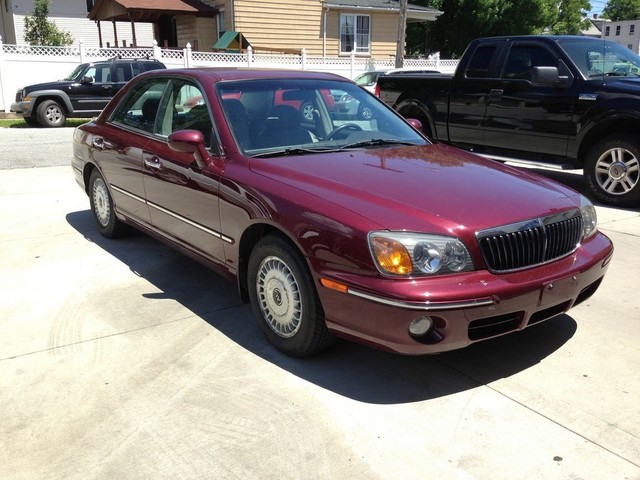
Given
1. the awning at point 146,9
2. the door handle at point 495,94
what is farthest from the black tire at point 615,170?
the awning at point 146,9

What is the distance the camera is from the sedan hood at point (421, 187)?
3144 millimetres

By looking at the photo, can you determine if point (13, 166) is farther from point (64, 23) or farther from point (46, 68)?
point (64, 23)

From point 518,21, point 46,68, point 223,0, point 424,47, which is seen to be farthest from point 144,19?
point 518,21

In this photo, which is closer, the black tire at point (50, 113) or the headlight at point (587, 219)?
the headlight at point (587, 219)

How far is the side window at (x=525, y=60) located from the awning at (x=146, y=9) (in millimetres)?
17468

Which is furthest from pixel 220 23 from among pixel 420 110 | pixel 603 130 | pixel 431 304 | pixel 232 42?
pixel 431 304

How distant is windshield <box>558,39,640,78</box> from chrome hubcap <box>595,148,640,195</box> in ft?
3.49

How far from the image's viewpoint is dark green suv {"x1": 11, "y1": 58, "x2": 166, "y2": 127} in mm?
15992

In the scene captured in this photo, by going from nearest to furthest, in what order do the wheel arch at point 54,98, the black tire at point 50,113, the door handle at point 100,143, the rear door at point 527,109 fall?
the door handle at point 100,143
the rear door at point 527,109
the wheel arch at point 54,98
the black tire at point 50,113

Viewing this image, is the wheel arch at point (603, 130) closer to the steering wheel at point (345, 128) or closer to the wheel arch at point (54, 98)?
the steering wheel at point (345, 128)

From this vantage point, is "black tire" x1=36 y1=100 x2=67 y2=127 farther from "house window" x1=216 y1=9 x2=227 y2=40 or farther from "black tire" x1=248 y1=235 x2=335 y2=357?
"black tire" x1=248 y1=235 x2=335 y2=357

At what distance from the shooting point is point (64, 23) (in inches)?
1315

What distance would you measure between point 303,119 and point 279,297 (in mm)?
1419

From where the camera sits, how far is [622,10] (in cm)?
11156
